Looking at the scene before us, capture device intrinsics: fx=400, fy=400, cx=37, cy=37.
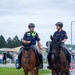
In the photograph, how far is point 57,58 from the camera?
18.1 meters

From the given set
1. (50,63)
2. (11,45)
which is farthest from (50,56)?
(11,45)

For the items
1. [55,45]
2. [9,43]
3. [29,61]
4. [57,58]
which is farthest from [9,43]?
[55,45]

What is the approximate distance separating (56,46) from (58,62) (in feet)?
2.67

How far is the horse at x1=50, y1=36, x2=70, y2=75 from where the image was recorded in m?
18.0

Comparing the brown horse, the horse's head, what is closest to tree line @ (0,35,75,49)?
the brown horse

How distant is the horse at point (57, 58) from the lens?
58.9 feet

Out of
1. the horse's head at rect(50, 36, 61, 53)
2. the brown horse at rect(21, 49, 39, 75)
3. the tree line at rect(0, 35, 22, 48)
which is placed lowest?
the tree line at rect(0, 35, 22, 48)

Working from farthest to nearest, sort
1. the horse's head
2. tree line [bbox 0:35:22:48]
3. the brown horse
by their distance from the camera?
tree line [bbox 0:35:22:48] → the brown horse → the horse's head

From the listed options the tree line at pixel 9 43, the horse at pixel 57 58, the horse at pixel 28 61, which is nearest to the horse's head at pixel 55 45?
the horse at pixel 57 58

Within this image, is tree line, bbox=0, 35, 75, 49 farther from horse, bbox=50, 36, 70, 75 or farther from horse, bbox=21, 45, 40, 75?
horse, bbox=50, 36, 70, 75

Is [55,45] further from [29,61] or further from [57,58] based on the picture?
[29,61]

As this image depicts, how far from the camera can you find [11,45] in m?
172

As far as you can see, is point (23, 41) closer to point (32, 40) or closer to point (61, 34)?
point (32, 40)

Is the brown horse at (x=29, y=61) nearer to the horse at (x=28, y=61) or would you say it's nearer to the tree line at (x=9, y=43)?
the horse at (x=28, y=61)
